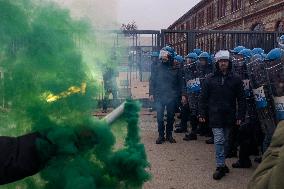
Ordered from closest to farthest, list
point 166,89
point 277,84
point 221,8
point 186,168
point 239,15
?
point 277,84
point 186,168
point 166,89
point 239,15
point 221,8

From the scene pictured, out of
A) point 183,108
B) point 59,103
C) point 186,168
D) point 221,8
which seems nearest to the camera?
point 59,103

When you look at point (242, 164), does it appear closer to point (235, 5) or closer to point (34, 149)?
point (34, 149)

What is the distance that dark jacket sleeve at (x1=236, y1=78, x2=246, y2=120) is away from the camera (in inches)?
247

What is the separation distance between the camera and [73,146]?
1.91m

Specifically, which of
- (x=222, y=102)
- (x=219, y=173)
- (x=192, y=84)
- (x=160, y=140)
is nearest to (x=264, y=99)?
(x=222, y=102)

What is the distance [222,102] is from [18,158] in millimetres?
4712

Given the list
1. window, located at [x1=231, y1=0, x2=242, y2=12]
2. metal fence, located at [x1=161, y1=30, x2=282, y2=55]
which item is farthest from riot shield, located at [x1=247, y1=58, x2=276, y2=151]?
window, located at [x1=231, y1=0, x2=242, y2=12]

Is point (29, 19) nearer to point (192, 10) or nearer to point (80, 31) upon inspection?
point (80, 31)

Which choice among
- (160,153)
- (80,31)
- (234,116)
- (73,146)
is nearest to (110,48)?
(80,31)

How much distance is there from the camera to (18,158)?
71.9 inches

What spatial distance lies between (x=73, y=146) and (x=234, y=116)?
463cm

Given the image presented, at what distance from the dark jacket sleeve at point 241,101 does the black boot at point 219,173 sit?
82 centimetres

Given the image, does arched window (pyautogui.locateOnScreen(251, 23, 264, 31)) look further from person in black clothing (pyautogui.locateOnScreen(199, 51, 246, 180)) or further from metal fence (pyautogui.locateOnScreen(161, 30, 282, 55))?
person in black clothing (pyautogui.locateOnScreen(199, 51, 246, 180))

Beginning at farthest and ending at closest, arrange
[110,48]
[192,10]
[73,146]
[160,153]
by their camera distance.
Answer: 1. [192,10]
2. [160,153]
3. [110,48]
4. [73,146]
